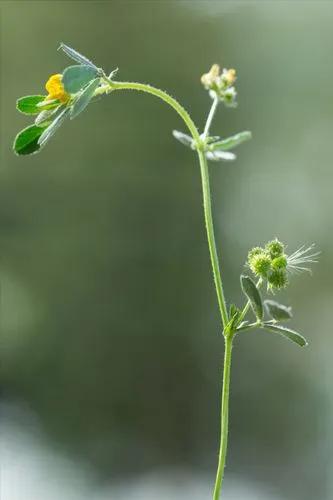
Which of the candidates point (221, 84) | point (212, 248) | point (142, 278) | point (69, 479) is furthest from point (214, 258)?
point (69, 479)

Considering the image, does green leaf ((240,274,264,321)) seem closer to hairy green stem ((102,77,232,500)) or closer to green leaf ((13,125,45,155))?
hairy green stem ((102,77,232,500))

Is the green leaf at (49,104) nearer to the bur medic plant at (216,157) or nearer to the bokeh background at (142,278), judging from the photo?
the bur medic plant at (216,157)

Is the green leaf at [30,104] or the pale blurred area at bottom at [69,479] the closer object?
the green leaf at [30,104]

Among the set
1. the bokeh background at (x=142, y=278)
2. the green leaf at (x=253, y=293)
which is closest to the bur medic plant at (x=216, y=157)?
the green leaf at (x=253, y=293)

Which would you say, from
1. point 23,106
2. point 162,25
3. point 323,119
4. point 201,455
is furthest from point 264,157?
point 23,106

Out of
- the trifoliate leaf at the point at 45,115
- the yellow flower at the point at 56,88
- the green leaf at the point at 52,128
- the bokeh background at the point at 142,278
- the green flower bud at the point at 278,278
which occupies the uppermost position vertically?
the bokeh background at the point at 142,278

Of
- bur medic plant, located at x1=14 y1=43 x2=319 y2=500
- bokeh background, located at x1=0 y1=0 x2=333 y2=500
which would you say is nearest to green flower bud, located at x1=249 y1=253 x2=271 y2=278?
bur medic plant, located at x1=14 y1=43 x2=319 y2=500

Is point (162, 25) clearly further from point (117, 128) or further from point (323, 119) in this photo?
point (323, 119)
